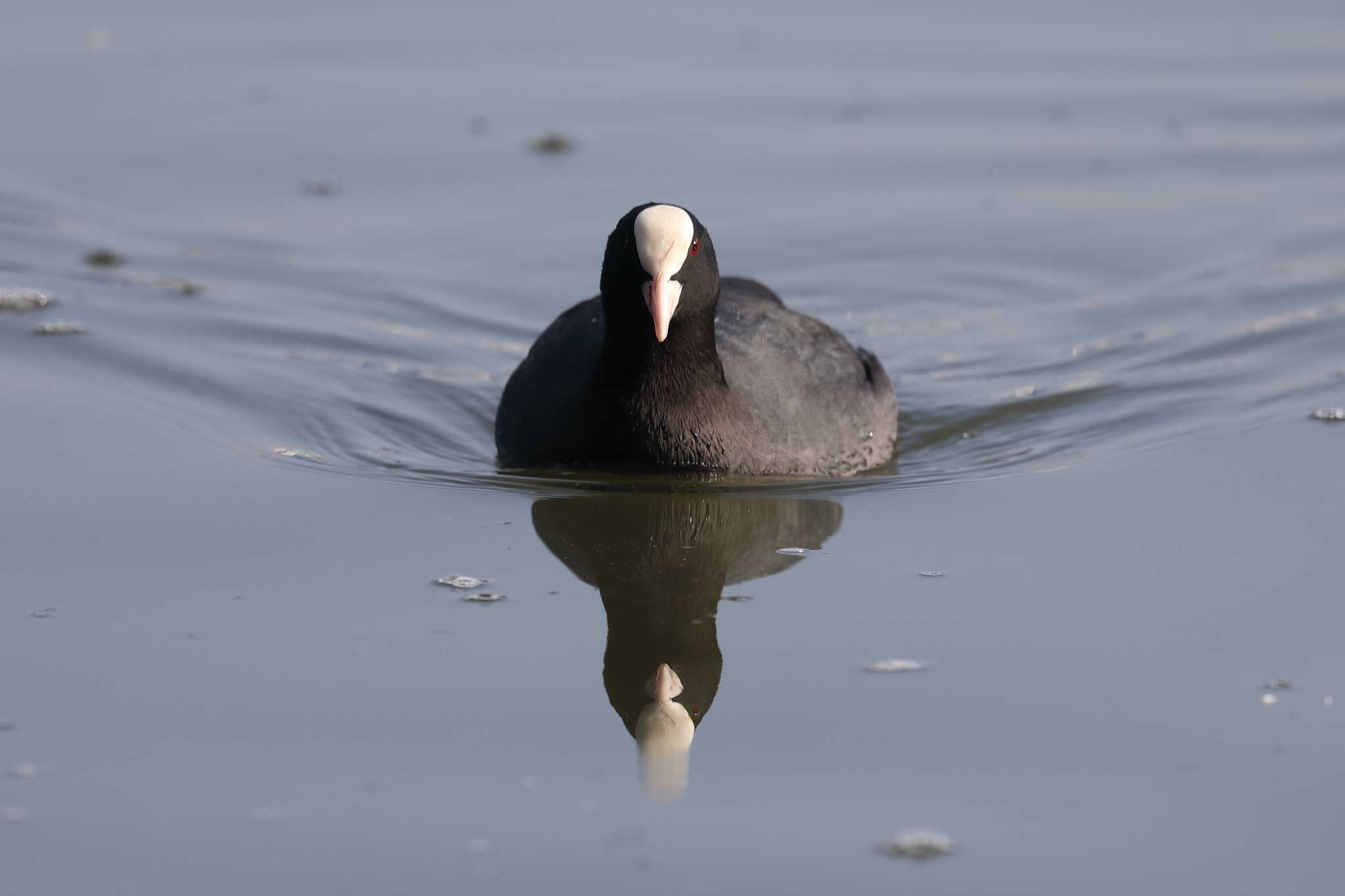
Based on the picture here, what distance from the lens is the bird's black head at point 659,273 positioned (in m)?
5.51

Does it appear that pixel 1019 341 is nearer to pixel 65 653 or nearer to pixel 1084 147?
pixel 1084 147

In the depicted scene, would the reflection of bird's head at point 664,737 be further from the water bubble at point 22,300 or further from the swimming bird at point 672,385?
the water bubble at point 22,300

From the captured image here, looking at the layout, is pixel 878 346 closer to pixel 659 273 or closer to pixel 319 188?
pixel 659 273

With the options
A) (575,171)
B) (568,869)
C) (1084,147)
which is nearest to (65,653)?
(568,869)

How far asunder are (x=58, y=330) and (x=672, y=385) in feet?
9.02

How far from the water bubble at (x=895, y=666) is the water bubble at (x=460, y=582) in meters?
1.09

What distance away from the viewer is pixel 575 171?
958cm

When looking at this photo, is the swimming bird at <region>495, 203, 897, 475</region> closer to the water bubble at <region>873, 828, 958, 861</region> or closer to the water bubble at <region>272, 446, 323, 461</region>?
the water bubble at <region>272, 446, 323, 461</region>

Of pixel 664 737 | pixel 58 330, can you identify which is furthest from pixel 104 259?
pixel 664 737

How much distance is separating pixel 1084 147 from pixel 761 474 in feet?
15.8

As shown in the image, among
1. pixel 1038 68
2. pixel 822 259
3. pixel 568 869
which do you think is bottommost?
pixel 568 869

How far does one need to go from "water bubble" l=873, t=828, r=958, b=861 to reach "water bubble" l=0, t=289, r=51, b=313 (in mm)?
5022

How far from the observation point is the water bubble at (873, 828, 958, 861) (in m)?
3.53

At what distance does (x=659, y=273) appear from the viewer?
18.1 feet
